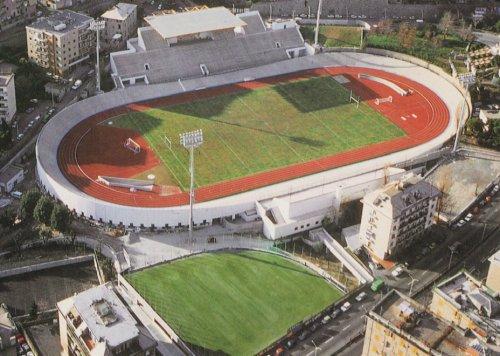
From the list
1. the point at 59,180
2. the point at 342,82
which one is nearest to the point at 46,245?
the point at 59,180

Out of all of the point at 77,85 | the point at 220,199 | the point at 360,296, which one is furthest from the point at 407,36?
the point at 360,296

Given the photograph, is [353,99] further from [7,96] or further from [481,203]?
[7,96]

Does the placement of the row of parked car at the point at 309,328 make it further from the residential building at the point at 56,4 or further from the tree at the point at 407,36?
the residential building at the point at 56,4

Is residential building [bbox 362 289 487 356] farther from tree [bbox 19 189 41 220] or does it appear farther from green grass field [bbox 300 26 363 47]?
green grass field [bbox 300 26 363 47]

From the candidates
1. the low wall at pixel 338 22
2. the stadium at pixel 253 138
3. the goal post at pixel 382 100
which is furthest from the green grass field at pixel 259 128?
the low wall at pixel 338 22

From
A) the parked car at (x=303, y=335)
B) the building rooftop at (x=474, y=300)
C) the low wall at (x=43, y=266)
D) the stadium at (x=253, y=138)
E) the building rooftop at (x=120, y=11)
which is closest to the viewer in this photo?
the building rooftop at (x=474, y=300)

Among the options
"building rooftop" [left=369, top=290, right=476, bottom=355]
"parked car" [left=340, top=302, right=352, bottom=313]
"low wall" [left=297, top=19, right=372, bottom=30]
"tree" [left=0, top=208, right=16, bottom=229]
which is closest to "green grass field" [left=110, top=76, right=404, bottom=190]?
"tree" [left=0, top=208, right=16, bottom=229]

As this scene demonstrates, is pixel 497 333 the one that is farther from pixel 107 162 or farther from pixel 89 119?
pixel 89 119
